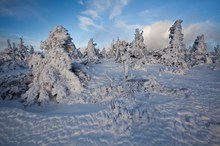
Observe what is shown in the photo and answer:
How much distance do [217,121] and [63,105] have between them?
10365 mm

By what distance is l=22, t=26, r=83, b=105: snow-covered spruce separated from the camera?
16.0 metres

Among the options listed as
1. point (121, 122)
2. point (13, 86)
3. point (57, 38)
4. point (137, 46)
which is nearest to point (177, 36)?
point (137, 46)

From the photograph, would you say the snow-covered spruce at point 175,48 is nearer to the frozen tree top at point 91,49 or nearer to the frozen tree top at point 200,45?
the frozen tree top at point 200,45

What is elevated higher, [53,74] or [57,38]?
[57,38]

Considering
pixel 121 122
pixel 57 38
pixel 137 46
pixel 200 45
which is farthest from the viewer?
pixel 200 45

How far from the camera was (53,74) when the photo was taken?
1714 cm

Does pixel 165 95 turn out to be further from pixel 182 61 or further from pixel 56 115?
pixel 182 61

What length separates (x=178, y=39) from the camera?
127 ft

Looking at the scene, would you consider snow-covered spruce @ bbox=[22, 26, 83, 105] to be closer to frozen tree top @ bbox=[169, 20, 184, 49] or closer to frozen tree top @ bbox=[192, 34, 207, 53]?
frozen tree top @ bbox=[169, 20, 184, 49]

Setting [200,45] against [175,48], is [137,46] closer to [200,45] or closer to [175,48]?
[175,48]

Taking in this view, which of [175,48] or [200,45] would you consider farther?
[200,45]

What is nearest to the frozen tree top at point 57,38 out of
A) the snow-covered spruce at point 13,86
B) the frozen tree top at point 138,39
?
the snow-covered spruce at point 13,86

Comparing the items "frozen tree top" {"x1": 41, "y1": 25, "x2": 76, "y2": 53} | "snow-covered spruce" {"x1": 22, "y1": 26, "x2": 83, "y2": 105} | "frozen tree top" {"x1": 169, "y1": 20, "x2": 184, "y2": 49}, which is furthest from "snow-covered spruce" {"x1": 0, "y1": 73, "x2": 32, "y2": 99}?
"frozen tree top" {"x1": 169, "y1": 20, "x2": 184, "y2": 49}

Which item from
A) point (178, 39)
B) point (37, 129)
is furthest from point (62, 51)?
point (178, 39)
